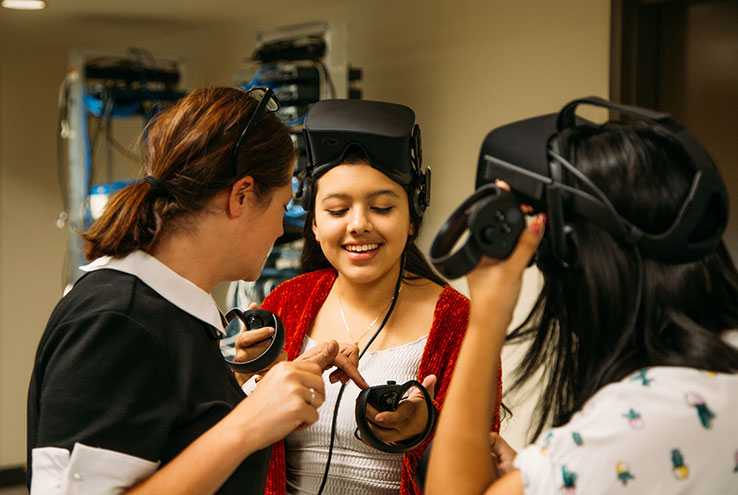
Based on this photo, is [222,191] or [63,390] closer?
[63,390]

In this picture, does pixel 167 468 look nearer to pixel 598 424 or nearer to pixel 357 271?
pixel 598 424

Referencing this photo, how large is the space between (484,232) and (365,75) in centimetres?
347

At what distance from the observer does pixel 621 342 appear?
1.05m

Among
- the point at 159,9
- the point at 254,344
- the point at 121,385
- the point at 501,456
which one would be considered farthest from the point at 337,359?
the point at 159,9

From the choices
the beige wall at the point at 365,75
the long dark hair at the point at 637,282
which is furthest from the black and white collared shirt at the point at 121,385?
the beige wall at the point at 365,75

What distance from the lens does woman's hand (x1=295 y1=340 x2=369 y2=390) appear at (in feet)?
4.50

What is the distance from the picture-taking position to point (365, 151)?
1717mm

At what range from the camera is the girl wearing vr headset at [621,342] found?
95 centimetres

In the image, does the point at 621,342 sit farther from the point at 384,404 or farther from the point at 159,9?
the point at 159,9

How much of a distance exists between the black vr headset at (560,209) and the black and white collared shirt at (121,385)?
41cm

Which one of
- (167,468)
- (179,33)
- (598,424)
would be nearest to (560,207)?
(598,424)

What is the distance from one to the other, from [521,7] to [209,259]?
106 inches

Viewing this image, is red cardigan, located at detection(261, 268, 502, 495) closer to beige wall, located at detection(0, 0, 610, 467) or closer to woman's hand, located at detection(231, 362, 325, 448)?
woman's hand, located at detection(231, 362, 325, 448)

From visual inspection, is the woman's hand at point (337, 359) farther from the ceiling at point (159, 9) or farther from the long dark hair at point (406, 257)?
the ceiling at point (159, 9)
